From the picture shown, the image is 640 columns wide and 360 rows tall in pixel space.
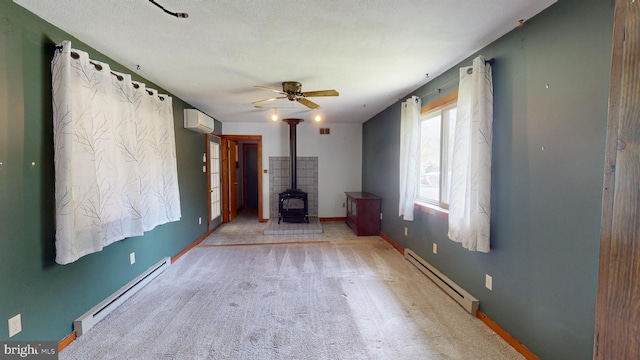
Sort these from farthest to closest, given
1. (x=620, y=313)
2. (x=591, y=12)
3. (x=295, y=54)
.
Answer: (x=295, y=54) → (x=591, y=12) → (x=620, y=313)

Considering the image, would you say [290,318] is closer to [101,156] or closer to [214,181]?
[101,156]

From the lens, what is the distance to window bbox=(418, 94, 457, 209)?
278 centimetres

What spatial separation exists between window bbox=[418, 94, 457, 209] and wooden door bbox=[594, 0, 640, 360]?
212 cm

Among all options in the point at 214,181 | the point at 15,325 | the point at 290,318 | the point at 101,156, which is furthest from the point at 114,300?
the point at 214,181

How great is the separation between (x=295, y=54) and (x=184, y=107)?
2441 mm

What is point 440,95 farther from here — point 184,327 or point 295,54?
point 184,327

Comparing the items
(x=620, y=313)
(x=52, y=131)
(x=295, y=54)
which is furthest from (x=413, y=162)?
(x=52, y=131)

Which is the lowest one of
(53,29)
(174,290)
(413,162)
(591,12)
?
(174,290)

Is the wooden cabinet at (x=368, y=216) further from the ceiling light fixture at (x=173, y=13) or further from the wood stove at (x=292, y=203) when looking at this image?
the ceiling light fixture at (x=173, y=13)

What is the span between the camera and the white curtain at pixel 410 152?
3.12 meters

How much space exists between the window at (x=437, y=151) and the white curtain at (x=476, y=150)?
0.50m

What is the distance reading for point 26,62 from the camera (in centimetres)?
160

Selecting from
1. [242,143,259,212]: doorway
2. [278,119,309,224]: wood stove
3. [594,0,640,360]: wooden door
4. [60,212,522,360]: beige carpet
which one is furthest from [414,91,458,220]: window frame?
[242,143,259,212]: doorway

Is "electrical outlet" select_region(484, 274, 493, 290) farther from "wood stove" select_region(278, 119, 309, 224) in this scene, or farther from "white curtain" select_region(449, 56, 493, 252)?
"wood stove" select_region(278, 119, 309, 224)
